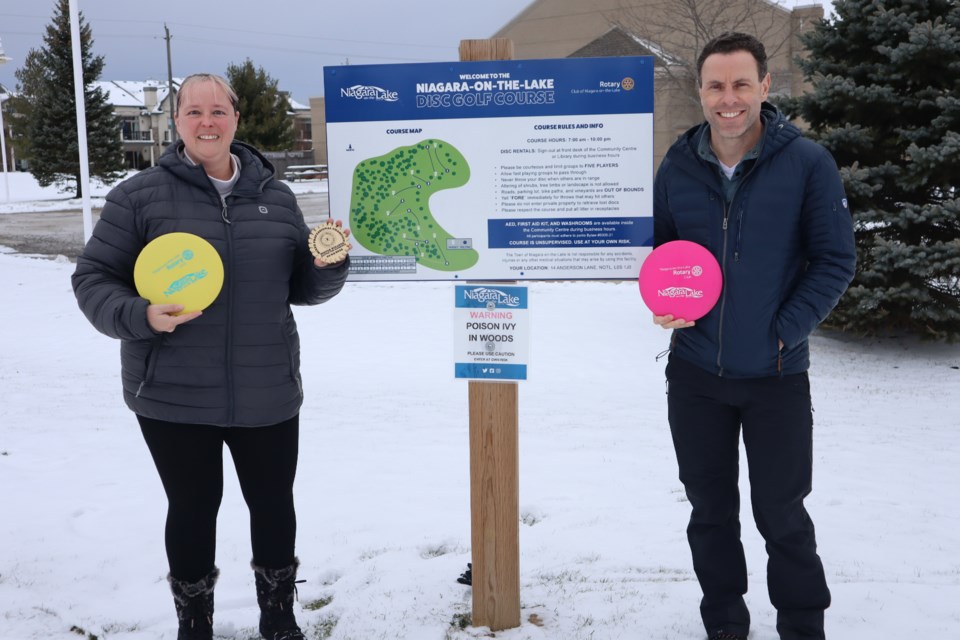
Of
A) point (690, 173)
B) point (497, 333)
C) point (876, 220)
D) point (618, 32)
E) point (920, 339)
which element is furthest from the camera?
point (618, 32)

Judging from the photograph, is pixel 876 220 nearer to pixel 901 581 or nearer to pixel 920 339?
pixel 920 339

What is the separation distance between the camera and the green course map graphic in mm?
Result: 3182

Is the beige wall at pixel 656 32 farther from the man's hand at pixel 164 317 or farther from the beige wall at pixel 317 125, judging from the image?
the man's hand at pixel 164 317

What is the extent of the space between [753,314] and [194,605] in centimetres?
225

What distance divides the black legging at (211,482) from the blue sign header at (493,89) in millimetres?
1255

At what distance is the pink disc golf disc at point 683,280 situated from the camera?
2.80 meters

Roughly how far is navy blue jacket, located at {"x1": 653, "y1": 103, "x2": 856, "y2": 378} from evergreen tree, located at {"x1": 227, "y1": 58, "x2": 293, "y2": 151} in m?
36.8

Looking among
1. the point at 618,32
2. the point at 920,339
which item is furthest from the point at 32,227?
the point at 920,339

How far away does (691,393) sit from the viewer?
2.98 m

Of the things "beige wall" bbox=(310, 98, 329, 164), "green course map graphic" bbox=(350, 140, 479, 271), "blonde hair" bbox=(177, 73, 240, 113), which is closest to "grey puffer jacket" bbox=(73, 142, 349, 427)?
"blonde hair" bbox=(177, 73, 240, 113)

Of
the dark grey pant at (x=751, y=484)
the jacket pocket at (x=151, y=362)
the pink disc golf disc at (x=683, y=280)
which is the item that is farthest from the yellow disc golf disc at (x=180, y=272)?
the dark grey pant at (x=751, y=484)

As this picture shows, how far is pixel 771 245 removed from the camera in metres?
2.77

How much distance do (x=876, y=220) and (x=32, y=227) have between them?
21578 millimetres

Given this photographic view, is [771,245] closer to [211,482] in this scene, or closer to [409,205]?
[409,205]
